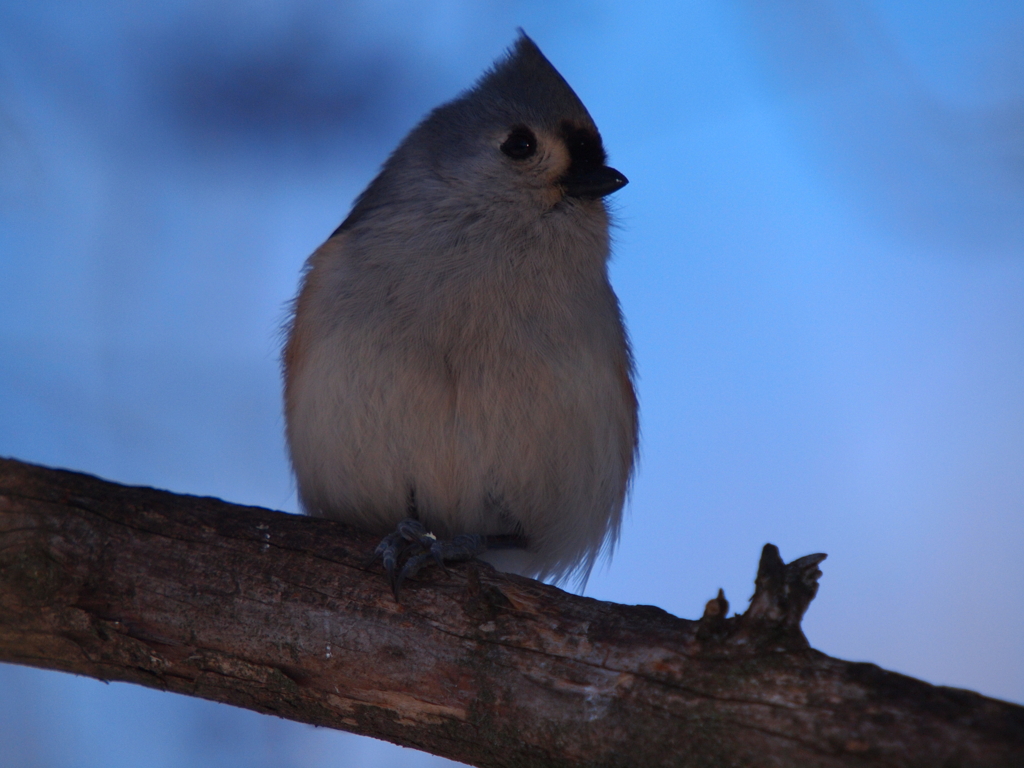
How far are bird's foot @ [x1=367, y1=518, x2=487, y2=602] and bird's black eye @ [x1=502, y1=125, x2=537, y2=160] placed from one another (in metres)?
1.05

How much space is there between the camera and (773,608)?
1460mm

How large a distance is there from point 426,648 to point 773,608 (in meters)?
0.68

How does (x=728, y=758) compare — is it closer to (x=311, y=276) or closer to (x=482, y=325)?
(x=482, y=325)

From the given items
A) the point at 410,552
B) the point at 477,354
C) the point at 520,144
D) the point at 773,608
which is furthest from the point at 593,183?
the point at 773,608

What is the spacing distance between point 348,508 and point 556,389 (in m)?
0.64

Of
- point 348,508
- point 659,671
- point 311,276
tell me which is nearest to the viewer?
point 659,671

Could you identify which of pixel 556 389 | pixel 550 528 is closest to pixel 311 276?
pixel 556 389

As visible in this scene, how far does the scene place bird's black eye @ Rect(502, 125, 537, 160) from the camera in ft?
7.66

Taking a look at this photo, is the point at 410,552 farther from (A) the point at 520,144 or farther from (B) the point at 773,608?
(A) the point at 520,144

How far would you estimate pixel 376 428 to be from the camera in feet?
6.82

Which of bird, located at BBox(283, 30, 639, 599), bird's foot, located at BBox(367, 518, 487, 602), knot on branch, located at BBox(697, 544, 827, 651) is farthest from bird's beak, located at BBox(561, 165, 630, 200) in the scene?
knot on branch, located at BBox(697, 544, 827, 651)

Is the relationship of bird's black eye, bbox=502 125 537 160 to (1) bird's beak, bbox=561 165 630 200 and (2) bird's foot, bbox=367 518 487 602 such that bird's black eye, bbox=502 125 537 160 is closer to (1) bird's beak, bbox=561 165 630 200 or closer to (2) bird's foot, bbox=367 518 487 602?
(1) bird's beak, bbox=561 165 630 200

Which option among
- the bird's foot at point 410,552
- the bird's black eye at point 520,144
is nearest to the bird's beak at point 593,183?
the bird's black eye at point 520,144

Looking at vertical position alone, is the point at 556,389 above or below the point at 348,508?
above
